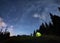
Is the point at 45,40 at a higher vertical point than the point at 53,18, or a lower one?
lower

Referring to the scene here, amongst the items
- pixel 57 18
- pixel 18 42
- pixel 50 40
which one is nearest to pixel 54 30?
pixel 57 18

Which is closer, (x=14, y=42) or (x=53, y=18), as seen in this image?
(x=14, y=42)

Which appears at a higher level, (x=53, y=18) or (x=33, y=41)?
(x=53, y=18)

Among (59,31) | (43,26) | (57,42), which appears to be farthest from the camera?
(43,26)

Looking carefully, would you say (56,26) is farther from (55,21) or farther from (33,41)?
(33,41)

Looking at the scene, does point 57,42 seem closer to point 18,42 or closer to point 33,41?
point 33,41

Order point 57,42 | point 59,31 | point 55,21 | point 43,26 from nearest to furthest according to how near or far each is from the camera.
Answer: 1. point 57,42
2. point 59,31
3. point 55,21
4. point 43,26

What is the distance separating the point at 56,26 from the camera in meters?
53.6

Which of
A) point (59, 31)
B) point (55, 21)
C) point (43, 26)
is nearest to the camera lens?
point (59, 31)

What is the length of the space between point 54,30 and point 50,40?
1762cm

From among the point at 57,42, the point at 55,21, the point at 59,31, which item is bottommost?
the point at 57,42

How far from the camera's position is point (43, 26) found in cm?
7800

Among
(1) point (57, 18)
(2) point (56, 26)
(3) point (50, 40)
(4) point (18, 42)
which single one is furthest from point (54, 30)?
(4) point (18, 42)

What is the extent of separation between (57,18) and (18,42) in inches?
1002
